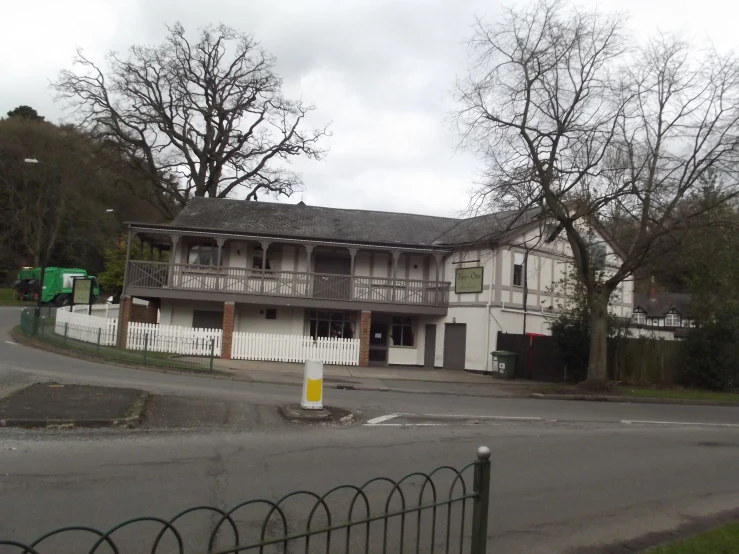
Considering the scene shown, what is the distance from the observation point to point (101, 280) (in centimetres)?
4222

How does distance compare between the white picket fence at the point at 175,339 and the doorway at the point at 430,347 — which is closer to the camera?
the white picket fence at the point at 175,339

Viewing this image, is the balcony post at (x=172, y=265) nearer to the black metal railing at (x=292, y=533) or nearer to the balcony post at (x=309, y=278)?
the balcony post at (x=309, y=278)

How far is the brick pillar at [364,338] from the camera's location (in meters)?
27.8

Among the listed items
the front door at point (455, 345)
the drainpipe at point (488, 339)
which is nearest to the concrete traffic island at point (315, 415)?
the drainpipe at point (488, 339)

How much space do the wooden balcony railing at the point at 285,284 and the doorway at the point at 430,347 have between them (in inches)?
54.5

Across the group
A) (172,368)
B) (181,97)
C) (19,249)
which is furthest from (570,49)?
(19,249)

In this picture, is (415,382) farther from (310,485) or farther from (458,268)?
(310,485)

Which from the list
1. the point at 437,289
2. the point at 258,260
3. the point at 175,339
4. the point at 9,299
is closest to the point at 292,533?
the point at 175,339

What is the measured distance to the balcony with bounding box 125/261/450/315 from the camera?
28.0m

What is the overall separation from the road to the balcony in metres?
12.6

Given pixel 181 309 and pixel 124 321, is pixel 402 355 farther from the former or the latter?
pixel 124 321

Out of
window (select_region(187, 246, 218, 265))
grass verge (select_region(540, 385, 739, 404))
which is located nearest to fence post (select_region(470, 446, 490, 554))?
grass verge (select_region(540, 385, 739, 404))

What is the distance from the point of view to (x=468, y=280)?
1136 inches

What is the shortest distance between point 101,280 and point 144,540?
39.5 meters
